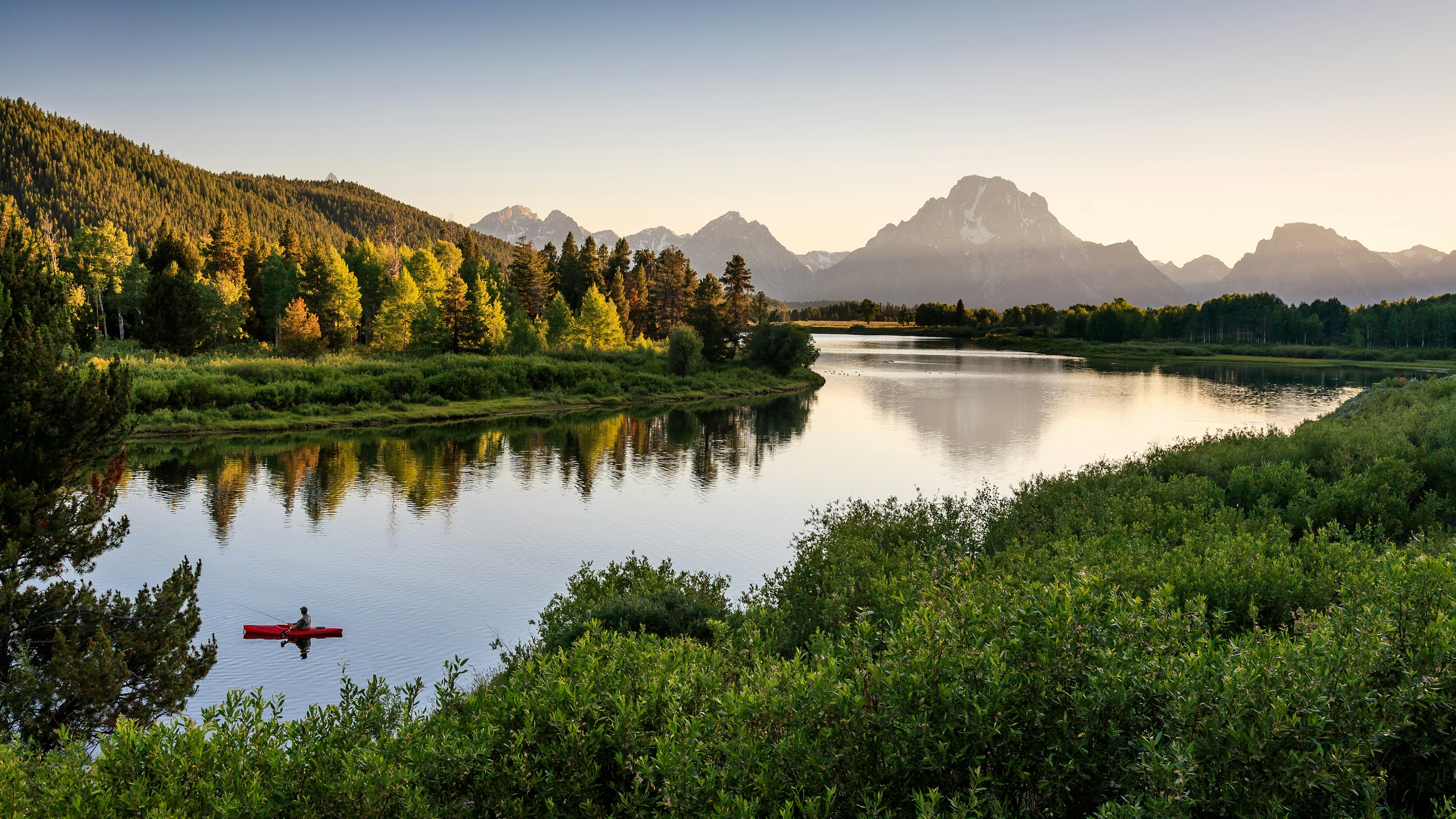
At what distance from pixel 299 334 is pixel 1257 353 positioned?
15923cm

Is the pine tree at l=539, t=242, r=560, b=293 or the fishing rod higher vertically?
the pine tree at l=539, t=242, r=560, b=293

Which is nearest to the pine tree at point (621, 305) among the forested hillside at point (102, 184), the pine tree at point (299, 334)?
the pine tree at point (299, 334)

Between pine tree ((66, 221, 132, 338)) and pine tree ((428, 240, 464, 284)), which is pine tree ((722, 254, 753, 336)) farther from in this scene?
pine tree ((66, 221, 132, 338))

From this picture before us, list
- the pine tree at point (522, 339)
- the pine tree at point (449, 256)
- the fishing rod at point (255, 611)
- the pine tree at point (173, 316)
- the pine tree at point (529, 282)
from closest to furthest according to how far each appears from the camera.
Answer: the fishing rod at point (255, 611) → the pine tree at point (173, 316) → the pine tree at point (522, 339) → the pine tree at point (449, 256) → the pine tree at point (529, 282)

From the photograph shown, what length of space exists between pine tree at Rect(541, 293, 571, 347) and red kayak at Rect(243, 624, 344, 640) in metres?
70.4

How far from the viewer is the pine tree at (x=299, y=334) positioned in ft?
236

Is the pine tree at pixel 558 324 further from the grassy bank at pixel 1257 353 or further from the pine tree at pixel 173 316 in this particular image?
the grassy bank at pixel 1257 353

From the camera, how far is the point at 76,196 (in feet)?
528

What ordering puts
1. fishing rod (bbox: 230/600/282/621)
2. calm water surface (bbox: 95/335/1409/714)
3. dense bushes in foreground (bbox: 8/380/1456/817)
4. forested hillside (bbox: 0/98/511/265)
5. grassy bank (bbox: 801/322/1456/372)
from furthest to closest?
forested hillside (bbox: 0/98/511/265) < grassy bank (bbox: 801/322/1456/372) < calm water surface (bbox: 95/335/1409/714) < fishing rod (bbox: 230/600/282/621) < dense bushes in foreground (bbox: 8/380/1456/817)

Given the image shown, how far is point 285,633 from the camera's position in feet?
63.3

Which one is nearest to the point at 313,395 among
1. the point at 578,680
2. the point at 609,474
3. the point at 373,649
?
the point at 609,474

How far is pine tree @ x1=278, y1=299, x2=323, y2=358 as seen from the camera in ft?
236

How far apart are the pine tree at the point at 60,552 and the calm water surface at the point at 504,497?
5.29m

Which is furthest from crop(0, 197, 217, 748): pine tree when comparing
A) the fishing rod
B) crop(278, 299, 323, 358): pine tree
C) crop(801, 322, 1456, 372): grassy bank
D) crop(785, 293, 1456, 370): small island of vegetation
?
crop(785, 293, 1456, 370): small island of vegetation
